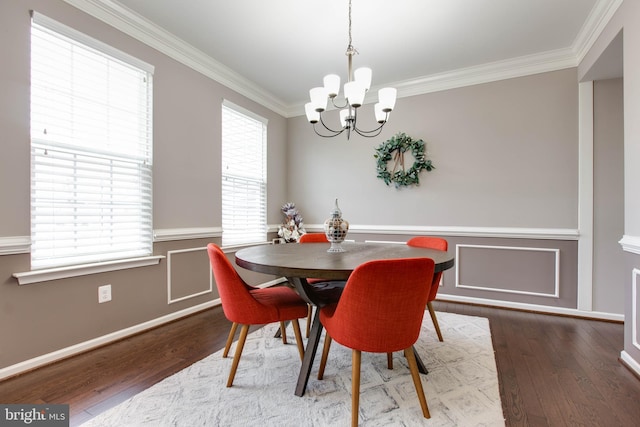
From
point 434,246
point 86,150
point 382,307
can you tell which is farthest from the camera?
point 434,246

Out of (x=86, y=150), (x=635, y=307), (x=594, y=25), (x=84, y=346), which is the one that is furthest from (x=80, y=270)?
(x=594, y=25)

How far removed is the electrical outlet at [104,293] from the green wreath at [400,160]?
118 inches

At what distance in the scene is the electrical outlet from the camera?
7.44 feet

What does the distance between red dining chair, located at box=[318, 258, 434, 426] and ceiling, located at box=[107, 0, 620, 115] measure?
2.08 meters

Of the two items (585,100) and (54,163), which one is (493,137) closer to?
(585,100)

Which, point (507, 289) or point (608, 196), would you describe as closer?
point (608, 196)

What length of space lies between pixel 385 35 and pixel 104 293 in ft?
10.4

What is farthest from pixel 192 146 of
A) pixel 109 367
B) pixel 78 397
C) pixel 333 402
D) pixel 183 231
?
pixel 333 402

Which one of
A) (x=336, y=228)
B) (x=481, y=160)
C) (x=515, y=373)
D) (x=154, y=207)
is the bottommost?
(x=515, y=373)

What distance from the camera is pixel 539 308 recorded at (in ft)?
10.1

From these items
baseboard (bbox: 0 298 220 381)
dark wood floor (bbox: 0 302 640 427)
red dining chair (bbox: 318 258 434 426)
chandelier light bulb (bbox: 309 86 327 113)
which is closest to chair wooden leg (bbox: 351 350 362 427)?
red dining chair (bbox: 318 258 434 426)

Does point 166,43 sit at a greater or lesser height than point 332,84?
greater

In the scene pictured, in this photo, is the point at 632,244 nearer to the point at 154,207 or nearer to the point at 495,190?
the point at 495,190

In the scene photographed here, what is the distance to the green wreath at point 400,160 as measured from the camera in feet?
11.7
